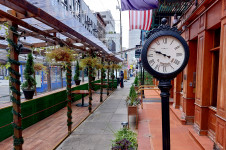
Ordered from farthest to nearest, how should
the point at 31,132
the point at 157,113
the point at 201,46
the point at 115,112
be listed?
the point at 115,112 → the point at 157,113 → the point at 31,132 → the point at 201,46

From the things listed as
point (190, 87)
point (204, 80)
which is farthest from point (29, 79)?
point (204, 80)

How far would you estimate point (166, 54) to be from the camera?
215cm

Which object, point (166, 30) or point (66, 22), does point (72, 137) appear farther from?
point (166, 30)

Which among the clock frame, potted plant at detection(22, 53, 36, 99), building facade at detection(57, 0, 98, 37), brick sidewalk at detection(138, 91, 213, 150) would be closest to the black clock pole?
the clock frame

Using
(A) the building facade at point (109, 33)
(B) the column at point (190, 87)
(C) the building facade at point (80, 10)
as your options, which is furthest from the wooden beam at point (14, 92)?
(A) the building facade at point (109, 33)

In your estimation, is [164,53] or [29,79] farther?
[29,79]

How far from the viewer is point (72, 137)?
18.0 feet

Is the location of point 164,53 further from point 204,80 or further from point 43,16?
point 43,16

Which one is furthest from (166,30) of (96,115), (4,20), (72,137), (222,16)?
(96,115)

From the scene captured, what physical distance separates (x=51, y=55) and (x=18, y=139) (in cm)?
260

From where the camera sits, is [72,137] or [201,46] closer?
[201,46]

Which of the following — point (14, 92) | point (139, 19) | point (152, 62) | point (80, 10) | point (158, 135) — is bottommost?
point (158, 135)

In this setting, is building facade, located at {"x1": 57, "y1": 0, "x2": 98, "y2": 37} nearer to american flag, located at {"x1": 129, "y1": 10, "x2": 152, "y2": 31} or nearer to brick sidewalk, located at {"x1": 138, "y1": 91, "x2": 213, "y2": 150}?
american flag, located at {"x1": 129, "y1": 10, "x2": 152, "y2": 31}

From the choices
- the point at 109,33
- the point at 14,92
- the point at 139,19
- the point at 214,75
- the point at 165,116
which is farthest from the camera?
the point at 109,33
